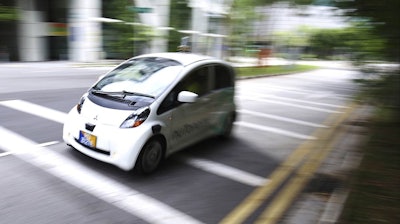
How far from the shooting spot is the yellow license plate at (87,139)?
553 cm

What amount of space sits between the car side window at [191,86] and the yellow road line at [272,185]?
67.2 inches

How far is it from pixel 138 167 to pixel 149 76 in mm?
1448

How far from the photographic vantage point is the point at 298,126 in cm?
1046

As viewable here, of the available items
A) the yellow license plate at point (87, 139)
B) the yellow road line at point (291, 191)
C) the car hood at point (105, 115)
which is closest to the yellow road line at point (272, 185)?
the yellow road line at point (291, 191)

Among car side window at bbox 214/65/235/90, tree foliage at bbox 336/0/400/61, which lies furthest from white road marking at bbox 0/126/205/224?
tree foliage at bbox 336/0/400/61

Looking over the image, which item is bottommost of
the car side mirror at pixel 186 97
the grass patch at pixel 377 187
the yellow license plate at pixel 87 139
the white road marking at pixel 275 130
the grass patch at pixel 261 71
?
the grass patch at pixel 261 71

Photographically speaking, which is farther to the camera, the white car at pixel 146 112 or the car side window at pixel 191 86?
the car side window at pixel 191 86

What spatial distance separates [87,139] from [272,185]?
2.69 meters

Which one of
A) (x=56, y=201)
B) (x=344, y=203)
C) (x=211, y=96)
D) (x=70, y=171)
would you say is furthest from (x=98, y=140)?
(x=344, y=203)

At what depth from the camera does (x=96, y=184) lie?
5234 millimetres

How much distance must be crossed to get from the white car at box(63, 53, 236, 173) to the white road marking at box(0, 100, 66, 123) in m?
2.57

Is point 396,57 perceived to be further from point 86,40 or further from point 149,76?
point 86,40

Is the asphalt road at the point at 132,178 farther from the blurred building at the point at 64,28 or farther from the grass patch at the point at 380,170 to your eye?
the blurred building at the point at 64,28

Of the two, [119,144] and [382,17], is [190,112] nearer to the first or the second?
[119,144]
